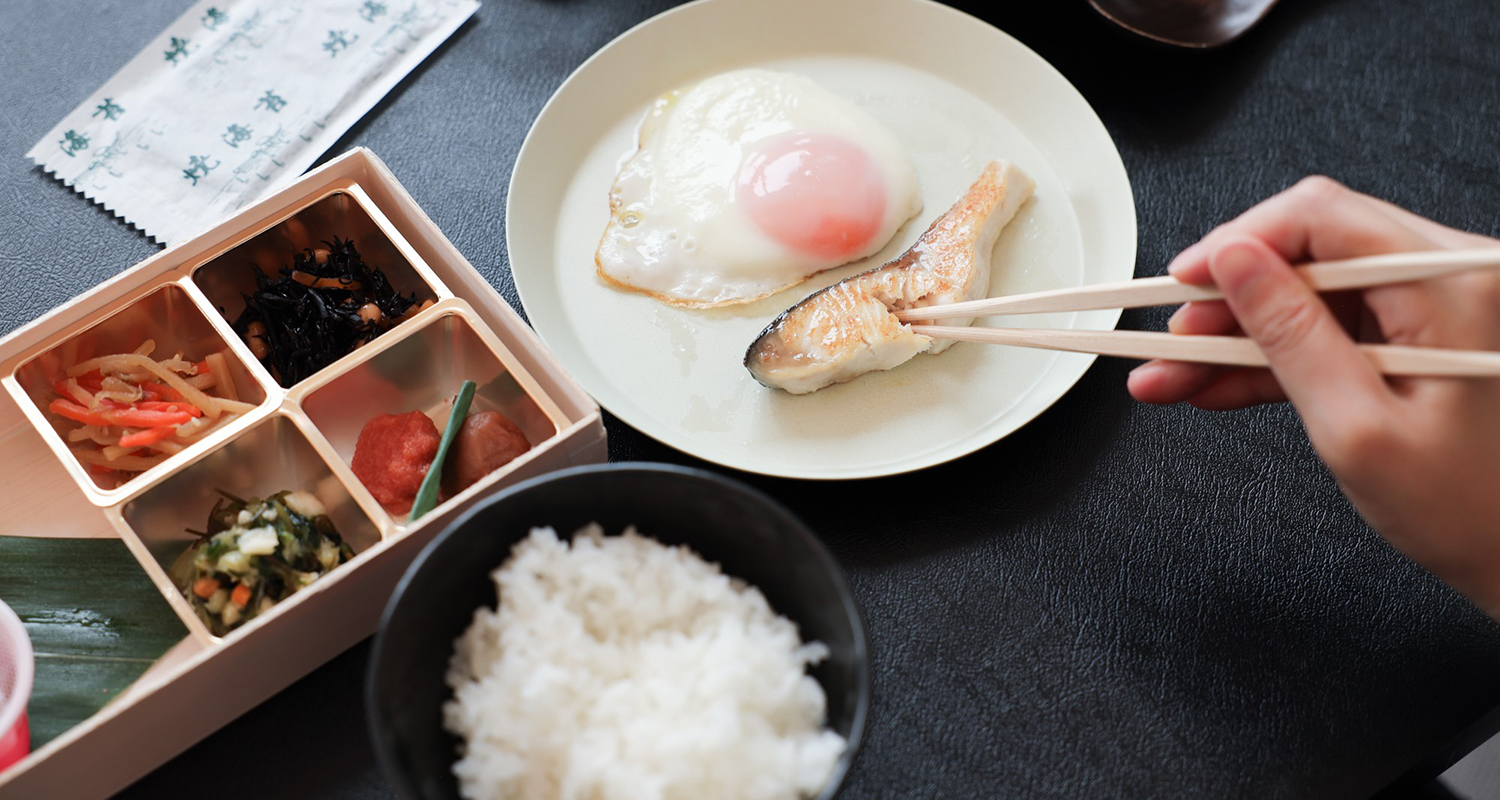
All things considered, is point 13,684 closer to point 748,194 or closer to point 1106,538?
point 748,194

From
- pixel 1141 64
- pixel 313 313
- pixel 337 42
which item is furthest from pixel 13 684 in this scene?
pixel 1141 64

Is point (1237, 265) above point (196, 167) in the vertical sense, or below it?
below

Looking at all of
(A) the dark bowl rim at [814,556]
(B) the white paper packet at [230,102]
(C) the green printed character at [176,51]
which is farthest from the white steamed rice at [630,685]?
(C) the green printed character at [176,51]

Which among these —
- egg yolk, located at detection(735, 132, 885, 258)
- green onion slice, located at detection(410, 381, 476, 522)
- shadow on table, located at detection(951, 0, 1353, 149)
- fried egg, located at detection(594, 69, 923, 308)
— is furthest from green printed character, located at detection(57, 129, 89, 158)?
shadow on table, located at detection(951, 0, 1353, 149)

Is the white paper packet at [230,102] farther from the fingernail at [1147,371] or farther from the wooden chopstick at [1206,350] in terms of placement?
the fingernail at [1147,371]

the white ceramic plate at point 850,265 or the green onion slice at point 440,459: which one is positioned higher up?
the green onion slice at point 440,459
